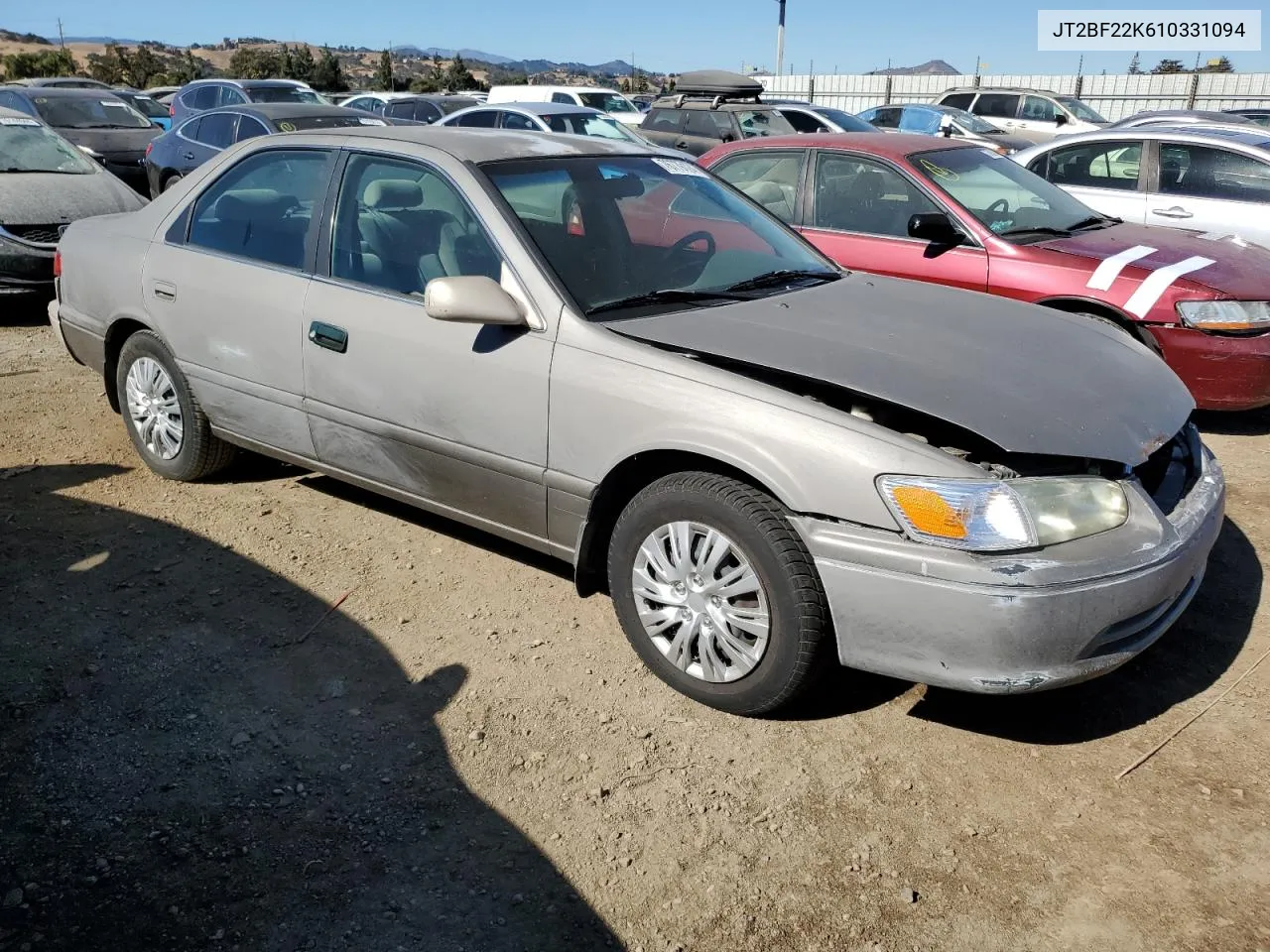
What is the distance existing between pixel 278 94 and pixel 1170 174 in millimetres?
12718

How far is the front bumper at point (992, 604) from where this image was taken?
2.85 metres

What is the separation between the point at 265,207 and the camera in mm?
4531

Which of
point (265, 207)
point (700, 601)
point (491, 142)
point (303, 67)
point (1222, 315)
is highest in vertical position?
point (303, 67)

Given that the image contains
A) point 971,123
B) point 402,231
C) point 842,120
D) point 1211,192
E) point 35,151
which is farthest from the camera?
point 971,123

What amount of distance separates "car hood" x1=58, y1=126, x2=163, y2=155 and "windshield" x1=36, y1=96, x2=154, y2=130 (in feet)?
0.57

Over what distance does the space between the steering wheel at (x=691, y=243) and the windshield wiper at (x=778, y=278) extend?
19 cm

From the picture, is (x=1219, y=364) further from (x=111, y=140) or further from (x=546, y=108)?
(x=111, y=140)

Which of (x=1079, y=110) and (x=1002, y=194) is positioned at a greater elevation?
(x=1079, y=110)

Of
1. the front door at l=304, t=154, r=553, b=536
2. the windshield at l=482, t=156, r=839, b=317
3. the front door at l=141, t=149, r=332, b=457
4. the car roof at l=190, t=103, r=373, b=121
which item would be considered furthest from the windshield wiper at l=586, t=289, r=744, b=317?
the car roof at l=190, t=103, r=373, b=121

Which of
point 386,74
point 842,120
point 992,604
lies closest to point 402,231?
point 992,604

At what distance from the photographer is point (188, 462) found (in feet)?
16.5

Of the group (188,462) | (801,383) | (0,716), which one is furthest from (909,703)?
(188,462)

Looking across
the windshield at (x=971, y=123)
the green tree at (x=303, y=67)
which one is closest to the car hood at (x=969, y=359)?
the windshield at (x=971, y=123)

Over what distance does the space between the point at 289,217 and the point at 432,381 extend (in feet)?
3.72
